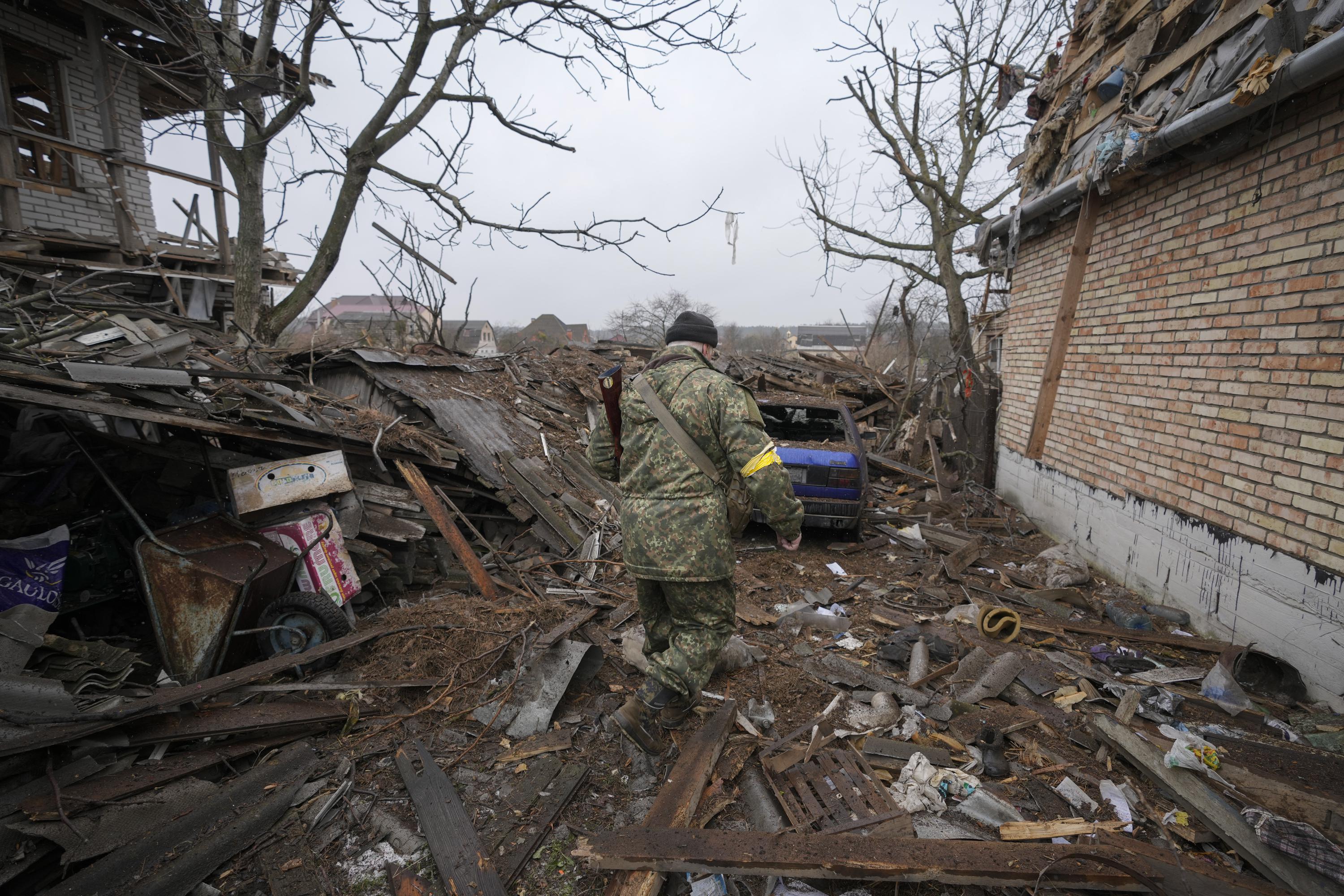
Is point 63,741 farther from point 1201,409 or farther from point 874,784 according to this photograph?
point 1201,409

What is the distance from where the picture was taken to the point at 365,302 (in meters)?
56.3

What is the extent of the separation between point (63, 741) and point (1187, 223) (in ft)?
25.0

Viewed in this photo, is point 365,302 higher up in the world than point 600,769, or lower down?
higher up

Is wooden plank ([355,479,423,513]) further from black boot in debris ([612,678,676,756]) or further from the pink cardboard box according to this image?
black boot in debris ([612,678,676,756])

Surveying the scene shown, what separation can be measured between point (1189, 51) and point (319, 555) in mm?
7579

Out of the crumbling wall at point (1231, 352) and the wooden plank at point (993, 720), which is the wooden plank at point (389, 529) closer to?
the wooden plank at point (993, 720)

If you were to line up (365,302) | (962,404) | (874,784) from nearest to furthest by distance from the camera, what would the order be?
(874,784) < (962,404) < (365,302)

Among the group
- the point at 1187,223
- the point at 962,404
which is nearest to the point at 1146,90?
the point at 1187,223

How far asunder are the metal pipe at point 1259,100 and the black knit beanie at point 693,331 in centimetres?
348

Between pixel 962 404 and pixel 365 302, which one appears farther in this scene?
pixel 365 302

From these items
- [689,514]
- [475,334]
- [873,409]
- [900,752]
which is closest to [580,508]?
[689,514]

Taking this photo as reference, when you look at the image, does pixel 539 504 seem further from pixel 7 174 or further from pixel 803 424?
pixel 7 174

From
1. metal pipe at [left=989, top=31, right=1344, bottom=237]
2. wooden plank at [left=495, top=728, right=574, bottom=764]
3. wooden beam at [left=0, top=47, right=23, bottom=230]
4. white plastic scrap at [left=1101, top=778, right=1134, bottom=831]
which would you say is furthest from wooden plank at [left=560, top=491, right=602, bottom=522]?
wooden beam at [left=0, top=47, right=23, bottom=230]

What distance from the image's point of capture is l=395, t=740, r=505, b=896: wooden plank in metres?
2.24
